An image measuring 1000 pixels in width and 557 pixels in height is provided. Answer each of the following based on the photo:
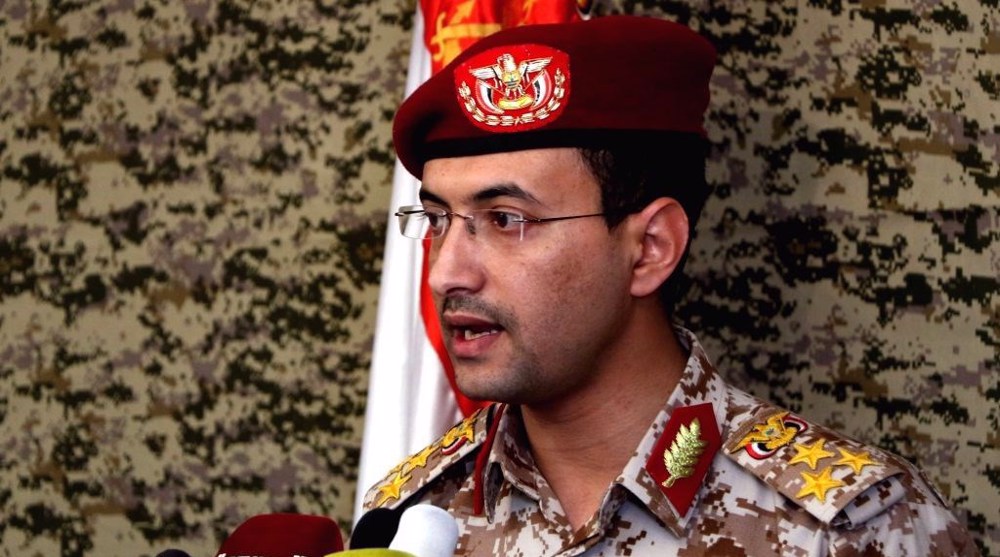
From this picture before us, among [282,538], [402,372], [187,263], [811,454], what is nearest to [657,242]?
[811,454]

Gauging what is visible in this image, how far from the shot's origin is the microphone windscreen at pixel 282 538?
2.84 ft

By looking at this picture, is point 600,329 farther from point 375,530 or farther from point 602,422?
point 375,530

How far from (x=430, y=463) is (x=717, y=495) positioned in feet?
1.29

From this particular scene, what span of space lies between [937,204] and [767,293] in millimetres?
328

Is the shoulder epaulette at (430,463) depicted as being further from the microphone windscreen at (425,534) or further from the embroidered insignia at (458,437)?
the microphone windscreen at (425,534)

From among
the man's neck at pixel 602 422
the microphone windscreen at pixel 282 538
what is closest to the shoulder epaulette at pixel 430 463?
the man's neck at pixel 602 422

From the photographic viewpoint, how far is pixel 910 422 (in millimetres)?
2043

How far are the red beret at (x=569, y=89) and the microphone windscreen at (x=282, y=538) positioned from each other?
1.79 ft

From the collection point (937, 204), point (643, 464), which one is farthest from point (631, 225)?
→ point (937, 204)

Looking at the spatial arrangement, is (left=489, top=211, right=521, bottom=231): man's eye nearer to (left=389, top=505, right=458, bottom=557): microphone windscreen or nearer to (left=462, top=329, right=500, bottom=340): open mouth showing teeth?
(left=462, top=329, right=500, bottom=340): open mouth showing teeth

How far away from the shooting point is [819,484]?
47.8 inches

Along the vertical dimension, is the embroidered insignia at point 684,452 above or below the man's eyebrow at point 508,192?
below

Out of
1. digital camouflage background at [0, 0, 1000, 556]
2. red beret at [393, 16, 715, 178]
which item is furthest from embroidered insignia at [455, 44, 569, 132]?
digital camouflage background at [0, 0, 1000, 556]

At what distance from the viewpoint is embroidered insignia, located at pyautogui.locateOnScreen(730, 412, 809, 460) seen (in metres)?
1.28
